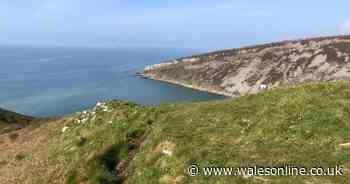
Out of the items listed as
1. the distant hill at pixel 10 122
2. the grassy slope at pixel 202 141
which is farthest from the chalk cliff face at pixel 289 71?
the grassy slope at pixel 202 141

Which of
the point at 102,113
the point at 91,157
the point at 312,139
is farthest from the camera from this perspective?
the point at 102,113

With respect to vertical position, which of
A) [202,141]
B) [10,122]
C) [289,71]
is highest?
[202,141]

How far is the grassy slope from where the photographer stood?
54.4 feet

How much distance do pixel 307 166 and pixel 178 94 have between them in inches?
6408

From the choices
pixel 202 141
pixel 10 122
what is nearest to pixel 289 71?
pixel 10 122

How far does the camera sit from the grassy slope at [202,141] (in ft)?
54.4

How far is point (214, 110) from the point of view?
24.2 metres

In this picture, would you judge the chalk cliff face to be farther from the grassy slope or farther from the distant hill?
the grassy slope

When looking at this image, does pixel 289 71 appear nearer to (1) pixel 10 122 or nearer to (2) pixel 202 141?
(1) pixel 10 122

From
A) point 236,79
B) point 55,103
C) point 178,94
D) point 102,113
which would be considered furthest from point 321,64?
point 102,113

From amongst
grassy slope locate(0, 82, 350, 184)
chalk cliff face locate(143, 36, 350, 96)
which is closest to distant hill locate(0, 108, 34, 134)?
grassy slope locate(0, 82, 350, 184)

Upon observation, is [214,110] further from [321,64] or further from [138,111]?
[321,64]

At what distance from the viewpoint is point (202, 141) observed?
1947 cm

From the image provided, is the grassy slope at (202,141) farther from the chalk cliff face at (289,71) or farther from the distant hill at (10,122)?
the chalk cliff face at (289,71)
